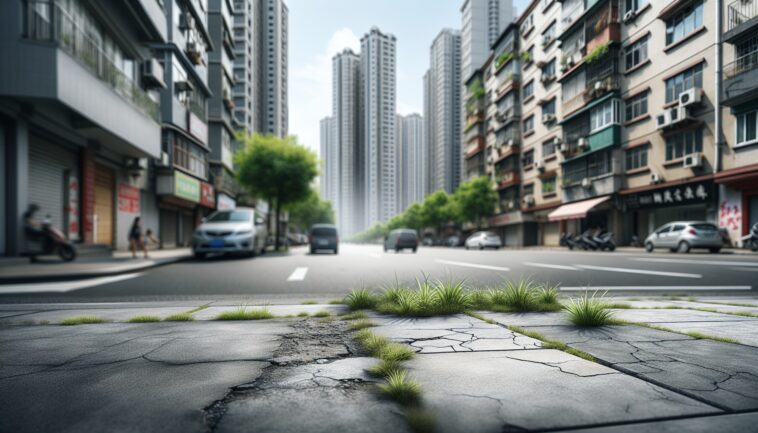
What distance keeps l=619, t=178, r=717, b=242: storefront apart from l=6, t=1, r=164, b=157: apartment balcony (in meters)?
24.7

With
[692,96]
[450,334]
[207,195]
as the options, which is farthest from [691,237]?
[207,195]

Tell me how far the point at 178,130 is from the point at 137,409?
22.7 m

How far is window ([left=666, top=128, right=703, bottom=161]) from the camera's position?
19.0m

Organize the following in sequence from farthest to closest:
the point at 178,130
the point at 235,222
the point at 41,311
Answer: the point at 178,130
the point at 235,222
the point at 41,311

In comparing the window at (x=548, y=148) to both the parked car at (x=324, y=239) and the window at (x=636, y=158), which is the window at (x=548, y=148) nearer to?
the window at (x=636, y=158)

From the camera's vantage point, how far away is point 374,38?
5032 inches

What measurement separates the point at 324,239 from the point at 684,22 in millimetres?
21584

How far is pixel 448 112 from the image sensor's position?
346 feet

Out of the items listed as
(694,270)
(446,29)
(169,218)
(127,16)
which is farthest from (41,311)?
(446,29)

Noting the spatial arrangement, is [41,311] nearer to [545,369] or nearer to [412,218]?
[545,369]

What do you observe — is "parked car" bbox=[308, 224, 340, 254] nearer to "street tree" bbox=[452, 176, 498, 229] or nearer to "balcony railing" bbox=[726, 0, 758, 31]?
"balcony railing" bbox=[726, 0, 758, 31]

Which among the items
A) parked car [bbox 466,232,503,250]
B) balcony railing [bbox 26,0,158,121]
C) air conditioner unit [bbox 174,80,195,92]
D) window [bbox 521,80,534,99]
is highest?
window [bbox 521,80,534,99]

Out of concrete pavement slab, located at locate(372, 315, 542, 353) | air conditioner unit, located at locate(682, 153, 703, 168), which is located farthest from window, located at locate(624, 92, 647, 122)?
concrete pavement slab, located at locate(372, 315, 542, 353)

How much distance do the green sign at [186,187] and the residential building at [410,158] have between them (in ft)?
394
